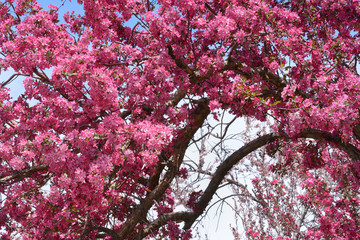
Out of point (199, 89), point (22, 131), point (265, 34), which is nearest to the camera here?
point (22, 131)

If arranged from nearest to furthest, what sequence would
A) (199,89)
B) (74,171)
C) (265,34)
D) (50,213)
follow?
1. (74,171)
2. (50,213)
3. (265,34)
4. (199,89)

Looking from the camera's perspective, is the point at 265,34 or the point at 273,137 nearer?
the point at 265,34

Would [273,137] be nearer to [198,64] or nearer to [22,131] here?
[198,64]

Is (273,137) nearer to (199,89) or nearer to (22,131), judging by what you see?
(199,89)

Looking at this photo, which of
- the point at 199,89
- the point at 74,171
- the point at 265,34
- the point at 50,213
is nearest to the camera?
the point at 74,171

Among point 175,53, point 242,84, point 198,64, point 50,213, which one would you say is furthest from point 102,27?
point 50,213

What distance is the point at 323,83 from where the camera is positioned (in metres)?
4.95

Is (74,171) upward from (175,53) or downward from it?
downward

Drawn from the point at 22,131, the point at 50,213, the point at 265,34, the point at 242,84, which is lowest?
the point at 50,213

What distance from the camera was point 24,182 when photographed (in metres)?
4.95

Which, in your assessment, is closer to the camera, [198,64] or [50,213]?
[50,213]

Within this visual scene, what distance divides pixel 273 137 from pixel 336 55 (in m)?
1.76

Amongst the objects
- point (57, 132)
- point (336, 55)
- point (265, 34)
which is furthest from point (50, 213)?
point (336, 55)

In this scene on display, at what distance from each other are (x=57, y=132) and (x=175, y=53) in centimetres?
192
